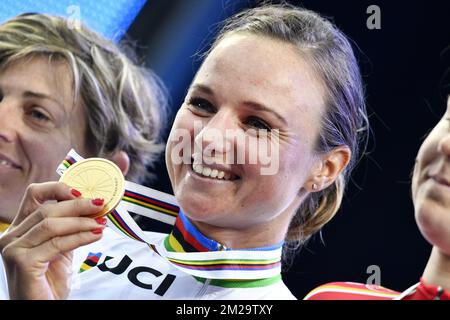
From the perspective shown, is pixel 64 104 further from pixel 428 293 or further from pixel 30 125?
pixel 428 293

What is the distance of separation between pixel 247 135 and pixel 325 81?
25 centimetres

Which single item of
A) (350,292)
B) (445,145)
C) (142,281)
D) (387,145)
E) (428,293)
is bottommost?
(142,281)

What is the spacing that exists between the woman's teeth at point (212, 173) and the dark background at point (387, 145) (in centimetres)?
36

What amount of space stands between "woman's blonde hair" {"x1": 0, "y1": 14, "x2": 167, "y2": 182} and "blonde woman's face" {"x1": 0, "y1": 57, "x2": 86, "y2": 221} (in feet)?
0.14

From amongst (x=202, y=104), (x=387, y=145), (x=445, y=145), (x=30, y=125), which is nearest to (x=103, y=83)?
(x=30, y=125)

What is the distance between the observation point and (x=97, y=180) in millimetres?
1679

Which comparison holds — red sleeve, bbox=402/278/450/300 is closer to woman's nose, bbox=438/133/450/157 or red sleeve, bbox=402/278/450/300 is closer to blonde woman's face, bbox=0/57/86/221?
woman's nose, bbox=438/133/450/157

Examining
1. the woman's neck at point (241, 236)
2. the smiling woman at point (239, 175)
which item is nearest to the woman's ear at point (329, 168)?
the smiling woman at point (239, 175)

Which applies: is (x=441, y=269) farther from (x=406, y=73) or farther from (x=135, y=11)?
(x=135, y=11)

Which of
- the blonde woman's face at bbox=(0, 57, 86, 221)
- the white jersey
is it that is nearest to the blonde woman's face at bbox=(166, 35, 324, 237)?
the white jersey
